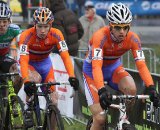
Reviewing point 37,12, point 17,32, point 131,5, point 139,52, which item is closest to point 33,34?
point 37,12

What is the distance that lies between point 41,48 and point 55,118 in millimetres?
1414

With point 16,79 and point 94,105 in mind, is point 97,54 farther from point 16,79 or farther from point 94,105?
point 16,79

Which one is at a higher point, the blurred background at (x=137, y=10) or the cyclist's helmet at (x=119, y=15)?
the blurred background at (x=137, y=10)

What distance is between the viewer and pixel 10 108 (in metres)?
9.56

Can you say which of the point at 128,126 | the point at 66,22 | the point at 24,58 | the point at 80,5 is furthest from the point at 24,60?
the point at 80,5

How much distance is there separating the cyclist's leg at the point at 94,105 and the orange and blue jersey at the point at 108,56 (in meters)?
0.10

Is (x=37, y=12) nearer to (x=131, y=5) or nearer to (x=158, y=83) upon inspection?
(x=158, y=83)

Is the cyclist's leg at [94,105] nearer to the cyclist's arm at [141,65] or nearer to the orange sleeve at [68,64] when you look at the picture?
the orange sleeve at [68,64]

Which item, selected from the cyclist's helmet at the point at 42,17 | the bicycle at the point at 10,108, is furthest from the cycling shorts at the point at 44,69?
the cyclist's helmet at the point at 42,17

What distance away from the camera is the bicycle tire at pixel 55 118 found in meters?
8.29

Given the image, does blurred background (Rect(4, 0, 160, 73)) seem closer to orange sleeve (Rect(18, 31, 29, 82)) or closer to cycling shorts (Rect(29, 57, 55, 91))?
cycling shorts (Rect(29, 57, 55, 91))

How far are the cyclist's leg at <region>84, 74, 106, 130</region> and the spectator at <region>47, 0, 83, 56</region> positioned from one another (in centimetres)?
349

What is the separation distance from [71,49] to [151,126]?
11.7 feet

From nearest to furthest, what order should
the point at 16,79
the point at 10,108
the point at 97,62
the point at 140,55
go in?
the point at 97,62 < the point at 140,55 < the point at 10,108 < the point at 16,79
